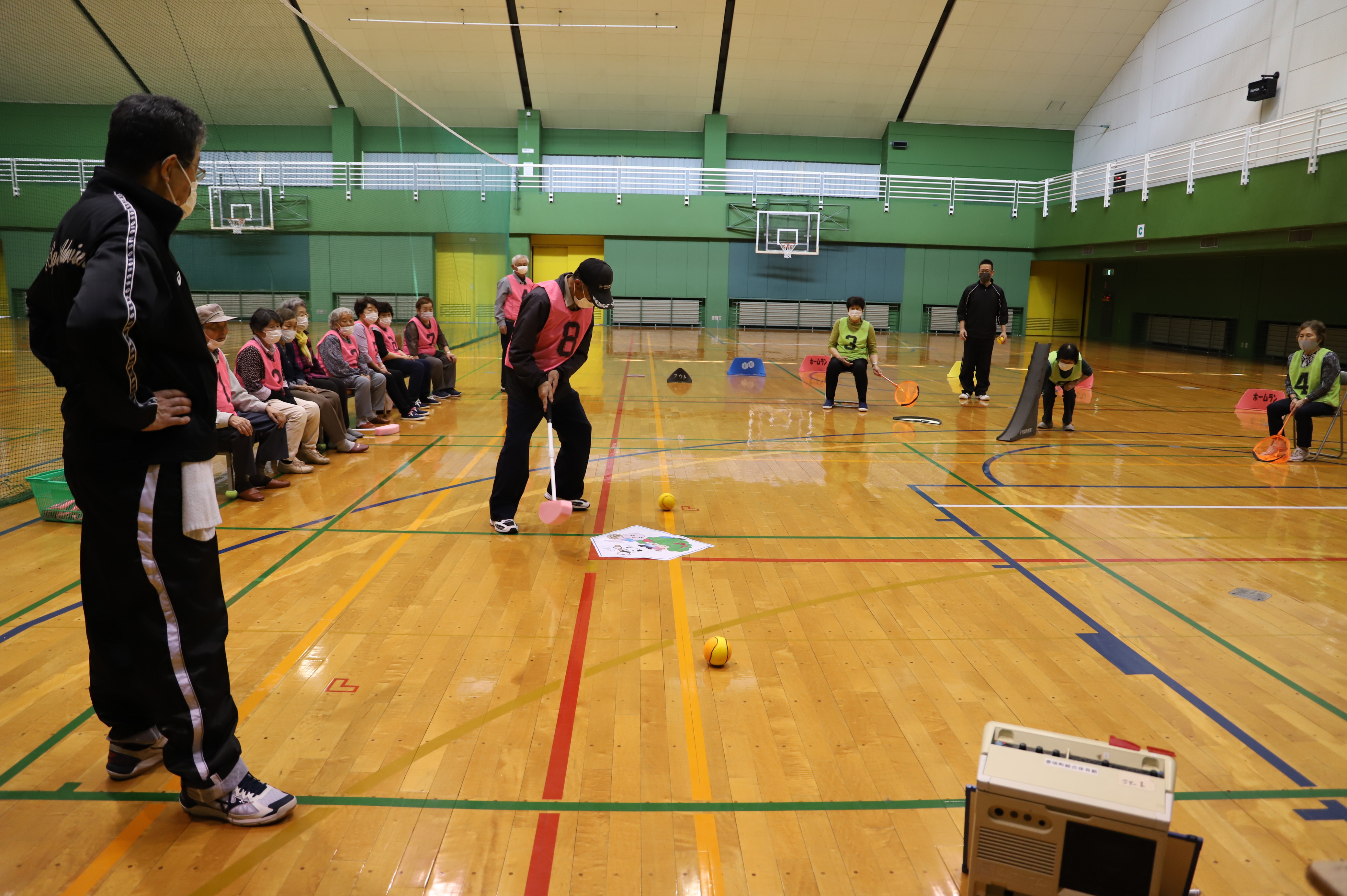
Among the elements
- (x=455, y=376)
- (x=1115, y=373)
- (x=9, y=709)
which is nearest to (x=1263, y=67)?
(x=1115, y=373)

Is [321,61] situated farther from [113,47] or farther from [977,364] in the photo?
[977,364]

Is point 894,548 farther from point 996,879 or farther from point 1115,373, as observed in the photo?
point 1115,373

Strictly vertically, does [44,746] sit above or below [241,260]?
below

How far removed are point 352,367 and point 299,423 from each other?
6.86 ft

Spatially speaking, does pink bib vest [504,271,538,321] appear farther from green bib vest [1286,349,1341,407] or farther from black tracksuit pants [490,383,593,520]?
green bib vest [1286,349,1341,407]

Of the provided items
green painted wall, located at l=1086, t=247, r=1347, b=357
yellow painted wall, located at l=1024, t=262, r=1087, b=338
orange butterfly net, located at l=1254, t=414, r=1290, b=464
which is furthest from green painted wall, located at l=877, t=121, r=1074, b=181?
orange butterfly net, located at l=1254, t=414, r=1290, b=464

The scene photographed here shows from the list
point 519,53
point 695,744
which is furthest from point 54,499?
point 519,53

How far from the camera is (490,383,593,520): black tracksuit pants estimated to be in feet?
19.4

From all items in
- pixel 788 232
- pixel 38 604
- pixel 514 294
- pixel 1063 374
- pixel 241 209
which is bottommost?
pixel 38 604

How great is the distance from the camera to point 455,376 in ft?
44.4

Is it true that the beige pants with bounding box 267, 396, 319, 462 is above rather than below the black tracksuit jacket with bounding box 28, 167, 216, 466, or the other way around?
below

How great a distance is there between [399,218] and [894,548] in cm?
864

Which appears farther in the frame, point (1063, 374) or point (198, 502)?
point (1063, 374)

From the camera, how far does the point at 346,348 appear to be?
9422mm
